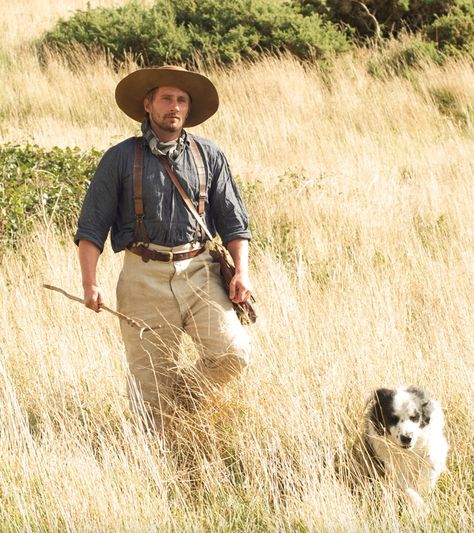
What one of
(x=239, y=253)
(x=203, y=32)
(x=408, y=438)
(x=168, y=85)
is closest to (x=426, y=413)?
(x=408, y=438)

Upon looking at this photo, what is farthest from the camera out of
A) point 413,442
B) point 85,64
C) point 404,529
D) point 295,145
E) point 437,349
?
point 85,64

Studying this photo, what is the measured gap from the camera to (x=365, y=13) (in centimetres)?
1449

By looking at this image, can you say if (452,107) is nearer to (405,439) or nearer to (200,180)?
(200,180)

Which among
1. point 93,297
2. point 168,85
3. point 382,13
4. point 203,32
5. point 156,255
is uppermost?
point 203,32

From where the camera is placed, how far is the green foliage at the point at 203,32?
44.0 feet

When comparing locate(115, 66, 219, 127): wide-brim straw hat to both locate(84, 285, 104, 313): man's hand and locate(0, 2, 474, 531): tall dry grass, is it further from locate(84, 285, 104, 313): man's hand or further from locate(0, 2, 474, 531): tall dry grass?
locate(0, 2, 474, 531): tall dry grass

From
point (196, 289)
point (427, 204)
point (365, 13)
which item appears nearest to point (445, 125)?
point (427, 204)

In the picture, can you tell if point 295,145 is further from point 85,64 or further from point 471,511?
point 471,511

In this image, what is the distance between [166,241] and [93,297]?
449mm

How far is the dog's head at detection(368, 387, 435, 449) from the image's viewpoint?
3.45 m

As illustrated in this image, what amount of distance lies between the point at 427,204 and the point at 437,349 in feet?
10.5

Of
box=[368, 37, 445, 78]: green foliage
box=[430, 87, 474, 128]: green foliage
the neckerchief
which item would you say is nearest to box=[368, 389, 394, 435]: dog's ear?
the neckerchief

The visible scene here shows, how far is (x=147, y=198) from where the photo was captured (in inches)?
155

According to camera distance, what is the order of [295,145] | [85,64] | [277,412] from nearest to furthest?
[277,412], [295,145], [85,64]
